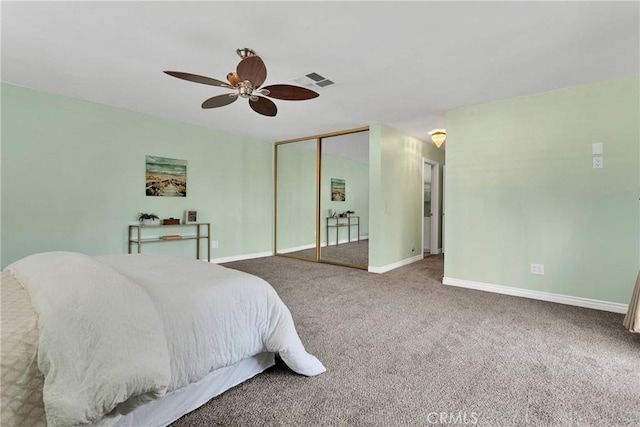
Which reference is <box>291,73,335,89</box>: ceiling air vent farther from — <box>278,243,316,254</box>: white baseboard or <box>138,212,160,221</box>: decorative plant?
<box>278,243,316,254</box>: white baseboard

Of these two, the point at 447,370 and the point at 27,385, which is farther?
the point at 447,370

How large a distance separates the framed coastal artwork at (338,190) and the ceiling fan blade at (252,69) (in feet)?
12.9

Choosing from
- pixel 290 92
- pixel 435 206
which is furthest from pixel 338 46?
pixel 435 206

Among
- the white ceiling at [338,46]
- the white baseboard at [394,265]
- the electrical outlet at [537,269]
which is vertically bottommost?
the white baseboard at [394,265]

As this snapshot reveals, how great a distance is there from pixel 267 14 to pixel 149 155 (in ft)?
10.4

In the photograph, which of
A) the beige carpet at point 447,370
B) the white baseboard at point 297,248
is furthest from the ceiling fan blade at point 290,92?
the white baseboard at point 297,248

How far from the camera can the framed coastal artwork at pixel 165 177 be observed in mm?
4355

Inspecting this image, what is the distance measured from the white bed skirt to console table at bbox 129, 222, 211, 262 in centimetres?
297

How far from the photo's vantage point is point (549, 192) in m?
3.32

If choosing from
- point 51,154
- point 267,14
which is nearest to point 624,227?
point 267,14

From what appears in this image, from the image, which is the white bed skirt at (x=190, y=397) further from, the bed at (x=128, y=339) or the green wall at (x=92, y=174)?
the green wall at (x=92, y=174)

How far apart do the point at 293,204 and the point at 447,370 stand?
4.71 metres

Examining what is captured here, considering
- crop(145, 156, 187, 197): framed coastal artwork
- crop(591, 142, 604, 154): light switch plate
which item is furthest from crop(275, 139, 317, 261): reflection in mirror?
crop(591, 142, 604, 154): light switch plate

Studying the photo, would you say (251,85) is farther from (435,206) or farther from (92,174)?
(435,206)
